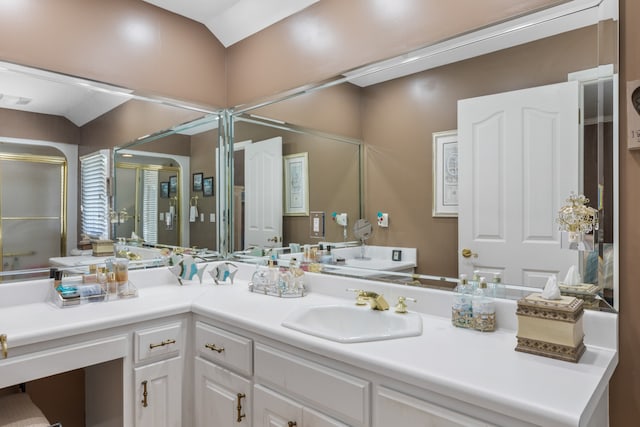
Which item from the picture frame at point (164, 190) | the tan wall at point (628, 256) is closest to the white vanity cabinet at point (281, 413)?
the tan wall at point (628, 256)

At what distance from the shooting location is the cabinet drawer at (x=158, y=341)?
66.6 inches

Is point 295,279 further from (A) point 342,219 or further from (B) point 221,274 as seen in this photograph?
(B) point 221,274

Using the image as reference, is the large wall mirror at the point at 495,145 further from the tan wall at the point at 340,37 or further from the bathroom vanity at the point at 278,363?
the bathroom vanity at the point at 278,363

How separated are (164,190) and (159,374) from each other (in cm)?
117

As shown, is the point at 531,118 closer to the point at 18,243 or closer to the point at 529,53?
the point at 529,53

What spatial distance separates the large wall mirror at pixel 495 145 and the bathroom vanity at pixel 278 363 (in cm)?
19

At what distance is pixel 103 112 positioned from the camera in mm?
2105

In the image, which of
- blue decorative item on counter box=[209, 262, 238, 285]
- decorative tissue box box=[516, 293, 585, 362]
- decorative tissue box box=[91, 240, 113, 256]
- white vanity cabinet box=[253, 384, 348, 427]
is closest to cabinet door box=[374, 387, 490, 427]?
white vanity cabinet box=[253, 384, 348, 427]

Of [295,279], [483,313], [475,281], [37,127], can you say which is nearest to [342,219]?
[295,279]

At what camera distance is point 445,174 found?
5.36ft

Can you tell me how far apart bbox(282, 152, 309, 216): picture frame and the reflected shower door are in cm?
119

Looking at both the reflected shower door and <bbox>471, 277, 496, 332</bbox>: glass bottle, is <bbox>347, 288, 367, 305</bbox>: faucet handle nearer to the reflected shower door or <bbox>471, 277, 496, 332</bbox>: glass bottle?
<bbox>471, 277, 496, 332</bbox>: glass bottle

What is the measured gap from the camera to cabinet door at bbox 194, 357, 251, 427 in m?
1.58

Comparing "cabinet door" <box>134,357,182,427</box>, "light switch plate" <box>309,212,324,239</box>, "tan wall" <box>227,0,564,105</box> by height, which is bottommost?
"cabinet door" <box>134,357,182,427</box>
